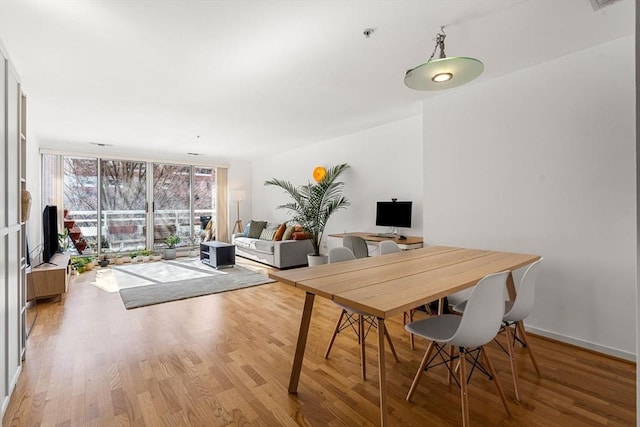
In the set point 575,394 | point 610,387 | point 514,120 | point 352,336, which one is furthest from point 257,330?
Result: point 514,120

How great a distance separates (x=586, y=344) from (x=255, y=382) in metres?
2.72

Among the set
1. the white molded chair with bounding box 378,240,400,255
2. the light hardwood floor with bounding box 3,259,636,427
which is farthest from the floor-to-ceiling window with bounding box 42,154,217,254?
the white molded chair with bounding box 378,240,400,255

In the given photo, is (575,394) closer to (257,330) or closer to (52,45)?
(257,330)

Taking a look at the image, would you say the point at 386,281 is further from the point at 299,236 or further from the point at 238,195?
the point at 238,195

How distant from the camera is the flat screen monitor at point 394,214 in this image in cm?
415

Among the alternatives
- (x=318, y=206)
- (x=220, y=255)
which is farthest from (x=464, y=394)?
(x=220, y=255)

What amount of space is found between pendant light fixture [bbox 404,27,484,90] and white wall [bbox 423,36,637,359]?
Answer: 4.10 feet

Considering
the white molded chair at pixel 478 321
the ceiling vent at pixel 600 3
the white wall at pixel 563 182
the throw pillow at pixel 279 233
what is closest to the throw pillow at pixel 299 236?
the throw pillow at pixel 279 233

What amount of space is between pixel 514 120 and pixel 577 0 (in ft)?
3.75

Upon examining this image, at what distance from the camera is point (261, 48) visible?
246 cm

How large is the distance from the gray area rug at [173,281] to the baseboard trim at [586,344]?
3464 millimetres

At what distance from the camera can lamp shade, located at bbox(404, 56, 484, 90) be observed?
182cm

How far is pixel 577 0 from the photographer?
1.92 m

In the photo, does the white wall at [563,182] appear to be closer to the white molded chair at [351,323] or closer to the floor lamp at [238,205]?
the white molded chair at [351,323]
